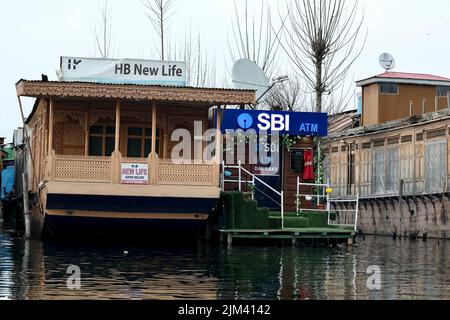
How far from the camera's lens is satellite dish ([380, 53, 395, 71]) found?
5069 centimetres

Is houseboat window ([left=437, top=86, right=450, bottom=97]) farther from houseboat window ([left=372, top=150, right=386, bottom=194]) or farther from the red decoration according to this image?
the red decoration

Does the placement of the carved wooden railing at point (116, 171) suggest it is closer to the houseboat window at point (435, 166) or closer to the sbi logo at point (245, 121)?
the sbi logo at point (245, 121)

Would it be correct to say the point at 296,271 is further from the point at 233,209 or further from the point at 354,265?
the point at 233,209

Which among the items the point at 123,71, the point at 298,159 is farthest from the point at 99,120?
the point at 298,159

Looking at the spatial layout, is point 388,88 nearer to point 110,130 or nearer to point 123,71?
point 110,130

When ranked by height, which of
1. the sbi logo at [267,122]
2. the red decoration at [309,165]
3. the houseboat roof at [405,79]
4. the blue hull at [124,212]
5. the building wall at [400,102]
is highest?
the houseboat roof at [405,79]

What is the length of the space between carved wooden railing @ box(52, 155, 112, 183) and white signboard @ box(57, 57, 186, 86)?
263 centimetres

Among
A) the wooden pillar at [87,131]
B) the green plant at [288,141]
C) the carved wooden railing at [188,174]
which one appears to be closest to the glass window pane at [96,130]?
the wooden pillar at [87,131]

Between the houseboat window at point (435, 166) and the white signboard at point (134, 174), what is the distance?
19227 millimetres

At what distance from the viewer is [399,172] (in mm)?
44781

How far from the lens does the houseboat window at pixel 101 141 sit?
27703 millimetres

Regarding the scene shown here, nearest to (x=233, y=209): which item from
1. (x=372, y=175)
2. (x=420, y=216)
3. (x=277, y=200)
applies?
(x=277, y=200)

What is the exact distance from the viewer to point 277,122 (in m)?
30.4

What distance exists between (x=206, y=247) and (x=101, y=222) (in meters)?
3.18
